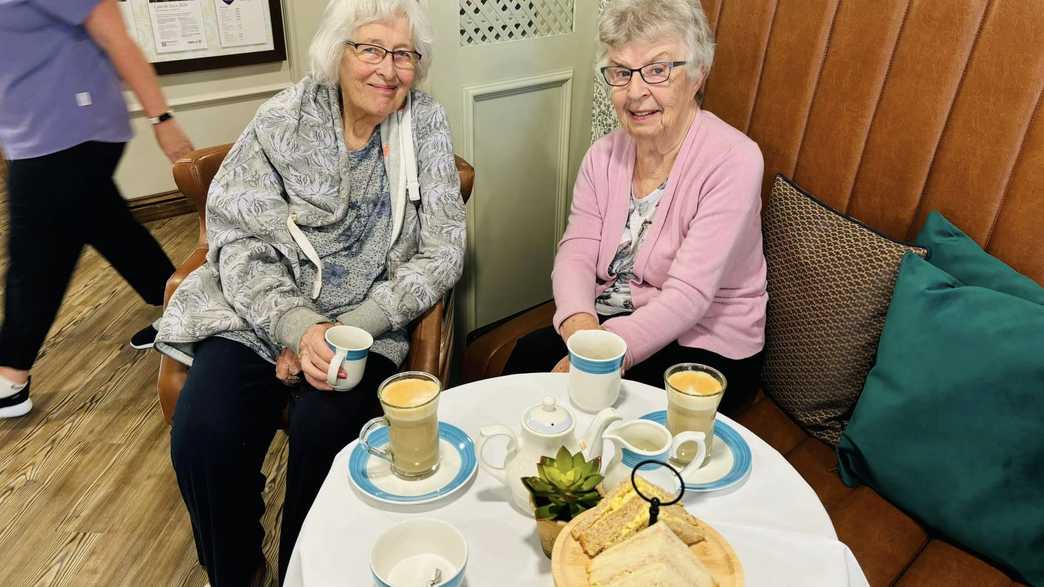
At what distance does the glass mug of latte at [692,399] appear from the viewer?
1.13 m

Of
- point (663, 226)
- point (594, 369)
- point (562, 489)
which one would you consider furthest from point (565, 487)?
point (663, 226)

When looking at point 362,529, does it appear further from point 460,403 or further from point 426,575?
point 460,403

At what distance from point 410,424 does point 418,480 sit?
102 millimetres

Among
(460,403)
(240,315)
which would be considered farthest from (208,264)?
(460,403)

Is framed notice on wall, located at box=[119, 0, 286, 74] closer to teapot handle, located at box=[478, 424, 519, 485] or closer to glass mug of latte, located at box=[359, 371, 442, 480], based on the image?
glass mug of latte, located at box=[359, 371, 442, 480]

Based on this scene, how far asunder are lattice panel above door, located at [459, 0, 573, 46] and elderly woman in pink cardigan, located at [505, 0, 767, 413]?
0.52 metres

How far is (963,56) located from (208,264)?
1679 millimetres

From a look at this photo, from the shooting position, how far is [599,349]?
1.34 m

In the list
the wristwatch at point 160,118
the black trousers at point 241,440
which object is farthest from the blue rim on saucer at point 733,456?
the wristwatch at point 160,118

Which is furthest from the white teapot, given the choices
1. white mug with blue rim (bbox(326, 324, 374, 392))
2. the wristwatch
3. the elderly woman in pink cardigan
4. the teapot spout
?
the wristwatch

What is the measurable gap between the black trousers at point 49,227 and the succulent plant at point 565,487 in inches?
69.5

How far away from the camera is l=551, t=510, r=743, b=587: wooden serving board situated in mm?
817

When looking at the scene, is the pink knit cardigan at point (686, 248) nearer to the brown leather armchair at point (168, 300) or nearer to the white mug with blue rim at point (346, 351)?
the brown leather armchair at point (168, 300)

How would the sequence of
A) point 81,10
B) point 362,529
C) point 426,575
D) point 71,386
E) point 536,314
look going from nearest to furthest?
point 426,575 < point 362,529 < point 81,10 < point 536,314 < point 71,386
